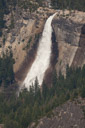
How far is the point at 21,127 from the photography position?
19925 centimetres

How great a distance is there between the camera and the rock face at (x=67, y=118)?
186 metres

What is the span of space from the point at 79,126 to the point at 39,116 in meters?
17.3

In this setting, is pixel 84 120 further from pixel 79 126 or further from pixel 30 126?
pixel 30 126

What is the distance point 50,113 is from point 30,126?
18.6ft

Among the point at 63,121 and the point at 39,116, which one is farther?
the point at 39,116

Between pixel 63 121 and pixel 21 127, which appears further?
pixel 21 127

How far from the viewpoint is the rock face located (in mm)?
185875

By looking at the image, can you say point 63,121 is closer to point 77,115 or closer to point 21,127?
point 77,115

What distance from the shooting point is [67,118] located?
18812cm

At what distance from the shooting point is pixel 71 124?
186 m

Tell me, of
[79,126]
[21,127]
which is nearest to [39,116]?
[21,127]

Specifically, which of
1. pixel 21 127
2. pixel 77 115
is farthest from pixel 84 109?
pixel 21 127

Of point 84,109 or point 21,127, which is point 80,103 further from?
point 21,127

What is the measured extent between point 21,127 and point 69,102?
511 inches
